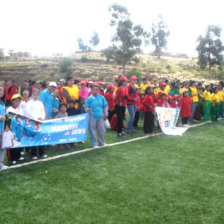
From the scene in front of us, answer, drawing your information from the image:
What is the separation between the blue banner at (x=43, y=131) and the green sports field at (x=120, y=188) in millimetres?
501

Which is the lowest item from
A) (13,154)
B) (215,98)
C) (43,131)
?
(13,154)

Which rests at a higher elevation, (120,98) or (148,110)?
(120,98)

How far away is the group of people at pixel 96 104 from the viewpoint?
5.42 metres

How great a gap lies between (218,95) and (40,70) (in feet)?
149

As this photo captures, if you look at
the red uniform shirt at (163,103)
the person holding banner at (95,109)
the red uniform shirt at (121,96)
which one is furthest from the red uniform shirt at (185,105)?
the person holding banner at (95,109)

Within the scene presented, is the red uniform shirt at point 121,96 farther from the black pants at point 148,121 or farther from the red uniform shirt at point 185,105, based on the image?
the red uniform shirt at point 185,105

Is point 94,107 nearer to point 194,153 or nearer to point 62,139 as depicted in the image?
point 62,139

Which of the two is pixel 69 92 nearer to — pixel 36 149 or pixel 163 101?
pixel 36 149

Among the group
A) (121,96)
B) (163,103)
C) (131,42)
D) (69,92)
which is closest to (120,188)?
(69,92)

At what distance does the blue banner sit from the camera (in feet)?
15.8

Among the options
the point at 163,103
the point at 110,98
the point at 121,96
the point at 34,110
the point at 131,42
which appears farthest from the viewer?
the point at 131,42

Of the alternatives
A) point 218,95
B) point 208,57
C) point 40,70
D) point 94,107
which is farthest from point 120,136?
→ point 40,70

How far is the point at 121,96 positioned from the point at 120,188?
13.1 ft

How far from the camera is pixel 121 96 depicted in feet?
24.9
